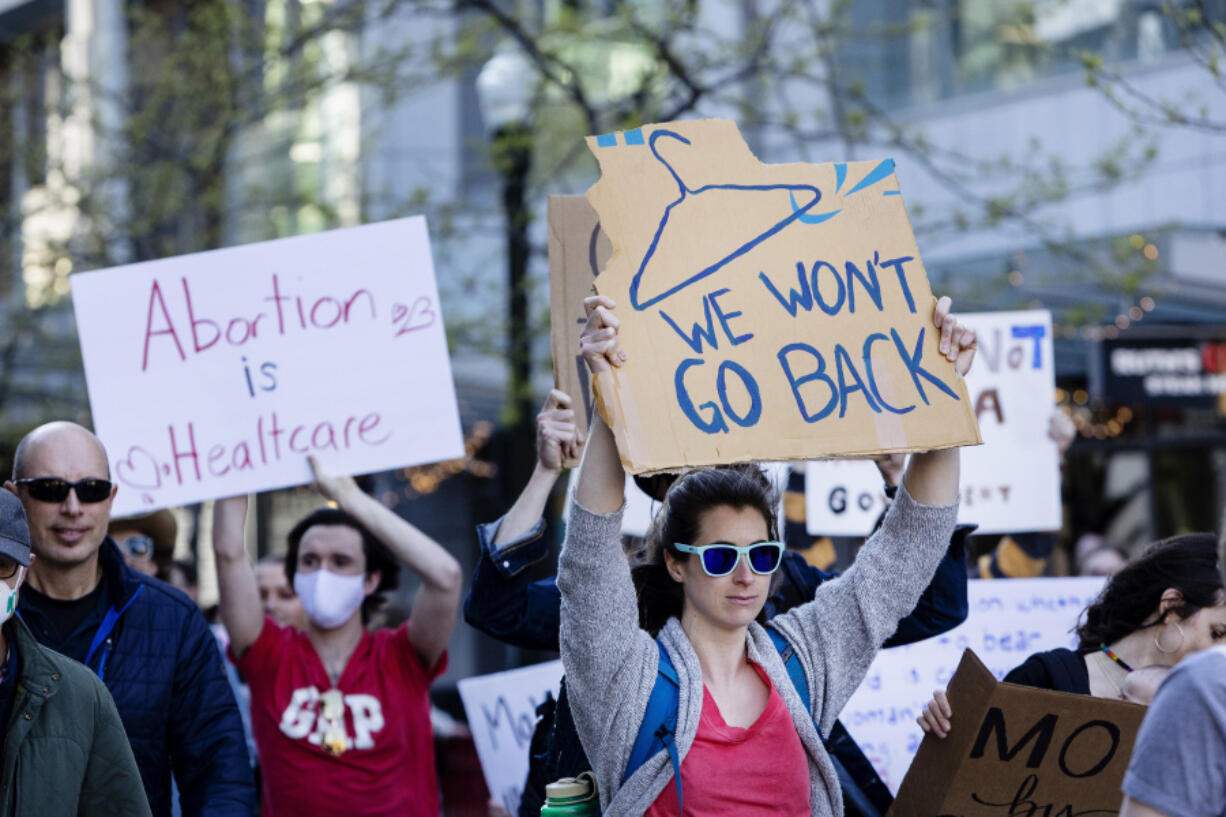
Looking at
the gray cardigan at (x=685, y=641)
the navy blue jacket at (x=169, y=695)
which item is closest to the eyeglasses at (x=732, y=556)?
the gray cardigan at (x=685, y=641)

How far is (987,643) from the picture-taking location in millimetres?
5109

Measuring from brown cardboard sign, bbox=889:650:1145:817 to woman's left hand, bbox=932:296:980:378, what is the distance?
2.05 feet

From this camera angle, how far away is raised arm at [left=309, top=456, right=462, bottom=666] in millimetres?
4383

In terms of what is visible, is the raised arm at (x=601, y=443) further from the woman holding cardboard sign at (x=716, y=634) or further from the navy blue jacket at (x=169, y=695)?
the navy blue jacket at (x=169, y=695)

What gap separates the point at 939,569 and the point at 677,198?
104 centimetres

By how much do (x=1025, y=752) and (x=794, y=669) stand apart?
54 centimetres

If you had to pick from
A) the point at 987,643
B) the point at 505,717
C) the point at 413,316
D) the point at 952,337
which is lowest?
the point at 505,717

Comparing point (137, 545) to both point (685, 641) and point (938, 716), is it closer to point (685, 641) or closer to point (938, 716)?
point (685, 641)

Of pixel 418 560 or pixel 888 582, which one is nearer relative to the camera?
pixel 888 582

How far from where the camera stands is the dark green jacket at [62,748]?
3.11m

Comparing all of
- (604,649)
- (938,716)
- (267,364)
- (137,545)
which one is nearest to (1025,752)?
(938,716)

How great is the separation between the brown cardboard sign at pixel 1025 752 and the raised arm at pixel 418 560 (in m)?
1.70

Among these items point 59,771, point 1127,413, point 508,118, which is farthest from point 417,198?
point 59,771

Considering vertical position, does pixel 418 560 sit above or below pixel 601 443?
below
